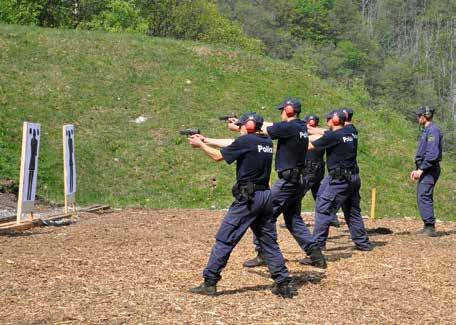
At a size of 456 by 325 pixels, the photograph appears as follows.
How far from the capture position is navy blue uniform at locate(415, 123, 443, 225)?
13734mm

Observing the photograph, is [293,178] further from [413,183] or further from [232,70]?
[232,70]

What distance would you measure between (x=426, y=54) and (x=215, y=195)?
11758cm

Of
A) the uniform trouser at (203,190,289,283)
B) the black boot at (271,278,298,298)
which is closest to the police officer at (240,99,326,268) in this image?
the uniform trouser at (203,190,289,283)

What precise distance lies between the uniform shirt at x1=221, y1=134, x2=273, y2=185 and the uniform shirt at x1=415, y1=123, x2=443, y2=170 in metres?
6.02

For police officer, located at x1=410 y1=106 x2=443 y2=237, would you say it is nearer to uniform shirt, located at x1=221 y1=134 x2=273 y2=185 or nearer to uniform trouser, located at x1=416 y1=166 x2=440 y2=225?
uniform trouser, located at x1=416 y1=166 x2=440 y2=225

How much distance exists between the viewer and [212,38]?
213 feet

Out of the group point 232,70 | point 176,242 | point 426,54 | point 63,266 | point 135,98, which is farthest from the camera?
point 426,54

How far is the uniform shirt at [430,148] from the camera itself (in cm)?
1371

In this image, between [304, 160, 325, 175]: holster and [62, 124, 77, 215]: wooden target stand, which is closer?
[304, 160, 325, 175]: holster

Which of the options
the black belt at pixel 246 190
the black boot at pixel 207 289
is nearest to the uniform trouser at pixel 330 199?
the black belt at pixel 246 190

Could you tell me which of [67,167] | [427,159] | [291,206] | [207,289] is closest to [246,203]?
[207,289]

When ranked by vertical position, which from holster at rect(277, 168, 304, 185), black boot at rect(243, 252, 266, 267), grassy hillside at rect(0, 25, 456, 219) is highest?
holster at rect(277, 168, 304, 185)

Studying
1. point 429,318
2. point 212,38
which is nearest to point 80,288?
point 429,318

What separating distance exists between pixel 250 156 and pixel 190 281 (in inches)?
69.7
